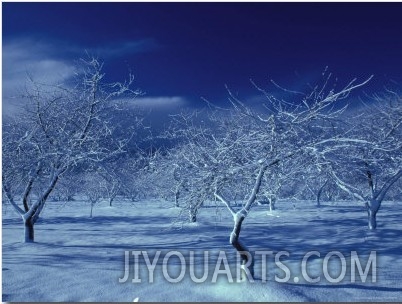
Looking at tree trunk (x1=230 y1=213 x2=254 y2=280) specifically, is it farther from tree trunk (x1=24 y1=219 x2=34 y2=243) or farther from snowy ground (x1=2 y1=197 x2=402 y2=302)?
tree trunk (x1=24 y1=219 x2=34 y2=243)

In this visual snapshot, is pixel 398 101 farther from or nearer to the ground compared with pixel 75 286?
farther from the ground

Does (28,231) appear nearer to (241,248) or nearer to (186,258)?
(186,258)

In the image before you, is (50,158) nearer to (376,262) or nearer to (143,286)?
(143,286)

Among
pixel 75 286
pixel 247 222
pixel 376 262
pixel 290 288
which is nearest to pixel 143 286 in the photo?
pixel 75 286

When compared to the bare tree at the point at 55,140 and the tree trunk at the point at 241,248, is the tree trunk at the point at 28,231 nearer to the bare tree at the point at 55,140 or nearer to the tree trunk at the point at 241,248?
the bare tree at the point at 55,140

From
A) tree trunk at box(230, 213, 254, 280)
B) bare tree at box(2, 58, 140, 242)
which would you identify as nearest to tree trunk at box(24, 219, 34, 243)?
bare tree at box(2, 58, 140, 242)

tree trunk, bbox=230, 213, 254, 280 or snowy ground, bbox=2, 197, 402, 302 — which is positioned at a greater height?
tree trunk, bbox=230, 213, 254, 280

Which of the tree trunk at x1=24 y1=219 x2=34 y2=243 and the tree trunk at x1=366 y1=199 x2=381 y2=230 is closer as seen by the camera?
the tree trunk at x1=24 y1=219 x2=34 y2=243

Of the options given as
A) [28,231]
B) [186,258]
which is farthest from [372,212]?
[28,231]

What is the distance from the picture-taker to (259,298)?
18.8 ft

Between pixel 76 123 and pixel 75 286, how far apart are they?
540 centimetres

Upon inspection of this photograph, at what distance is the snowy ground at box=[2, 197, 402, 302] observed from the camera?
19.5 ft

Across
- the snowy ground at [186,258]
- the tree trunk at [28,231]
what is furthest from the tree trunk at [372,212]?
the tree trunk at [28,231]

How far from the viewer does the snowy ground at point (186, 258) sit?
5957mm
